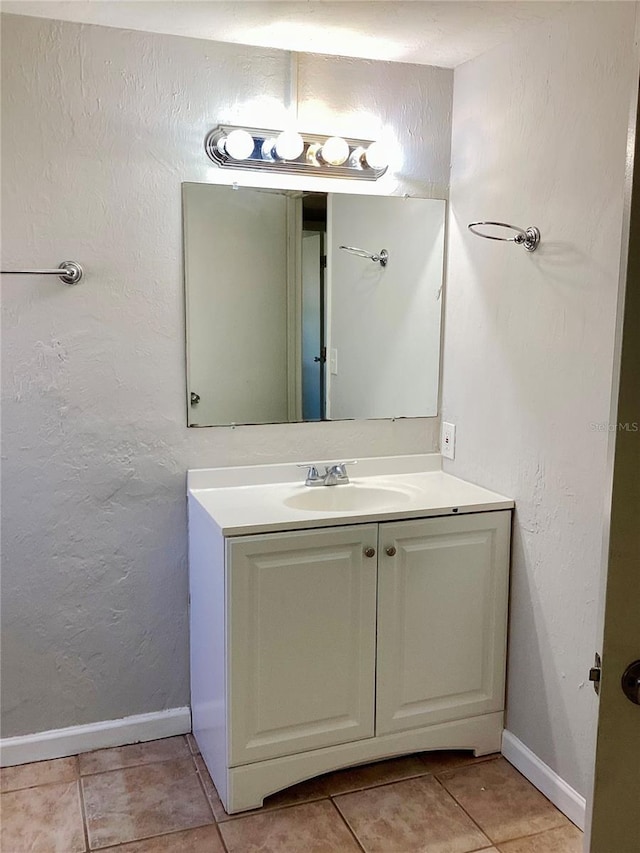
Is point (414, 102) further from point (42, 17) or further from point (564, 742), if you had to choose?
point (564, 742)

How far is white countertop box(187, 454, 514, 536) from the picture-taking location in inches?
82.9

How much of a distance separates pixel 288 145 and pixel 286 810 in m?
1.93

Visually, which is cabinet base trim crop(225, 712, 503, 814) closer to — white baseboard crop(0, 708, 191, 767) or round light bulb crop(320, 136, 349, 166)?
white baseboard crop(0, 708, 191, 767)

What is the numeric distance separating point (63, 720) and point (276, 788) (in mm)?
733

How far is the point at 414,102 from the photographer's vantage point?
8.34 ft

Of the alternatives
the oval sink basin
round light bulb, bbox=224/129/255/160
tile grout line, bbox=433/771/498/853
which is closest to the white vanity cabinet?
tile grout line, bbox=433/771/498/853

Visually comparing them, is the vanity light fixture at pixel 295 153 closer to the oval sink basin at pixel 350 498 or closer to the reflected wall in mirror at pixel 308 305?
the reflected wall in mirror at pixel 308 305

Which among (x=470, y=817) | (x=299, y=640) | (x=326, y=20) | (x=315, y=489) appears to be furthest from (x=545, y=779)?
(x=326, y=20)

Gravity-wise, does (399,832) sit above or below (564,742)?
below

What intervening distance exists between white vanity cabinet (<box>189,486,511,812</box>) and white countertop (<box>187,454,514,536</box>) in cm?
3

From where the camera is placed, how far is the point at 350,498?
252cm

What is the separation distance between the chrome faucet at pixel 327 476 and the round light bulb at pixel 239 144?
3.25 feet

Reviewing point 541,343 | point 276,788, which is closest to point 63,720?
point 276,788

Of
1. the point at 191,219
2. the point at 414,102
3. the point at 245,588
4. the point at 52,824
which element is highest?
the point at 414,102
